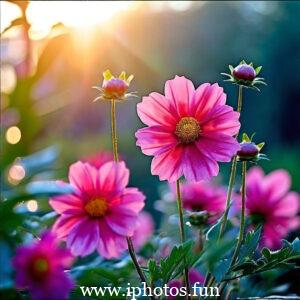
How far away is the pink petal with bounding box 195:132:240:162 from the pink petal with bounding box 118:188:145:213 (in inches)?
3.0

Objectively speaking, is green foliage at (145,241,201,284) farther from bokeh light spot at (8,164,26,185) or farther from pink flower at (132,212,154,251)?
pink flower at (132,212,154,251)

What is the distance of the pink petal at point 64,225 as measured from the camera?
64cm

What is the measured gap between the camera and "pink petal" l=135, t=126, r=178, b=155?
0.67 m

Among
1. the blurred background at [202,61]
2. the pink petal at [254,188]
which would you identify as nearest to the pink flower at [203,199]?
the pink petal at [254,188]

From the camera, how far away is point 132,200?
0.64 meters

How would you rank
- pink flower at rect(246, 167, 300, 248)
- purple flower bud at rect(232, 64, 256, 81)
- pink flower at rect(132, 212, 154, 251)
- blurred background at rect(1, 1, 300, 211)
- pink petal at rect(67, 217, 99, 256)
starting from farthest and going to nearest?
1. blurred background at rect(1, 1, 300, 211)
2. pink flower at rect(132, 212, 154, 251)
3. pink flower at rect(246, 167, 300, 248)
4. purple flower bud at rect(232, 64, 256, 81)
5. pink petal at rect(67, 217, 99, 256)

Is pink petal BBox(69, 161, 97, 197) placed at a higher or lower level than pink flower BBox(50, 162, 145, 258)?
higher

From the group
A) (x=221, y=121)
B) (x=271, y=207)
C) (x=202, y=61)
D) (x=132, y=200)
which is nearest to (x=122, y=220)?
(x=132, y=200)

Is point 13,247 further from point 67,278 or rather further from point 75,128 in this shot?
point 75,128

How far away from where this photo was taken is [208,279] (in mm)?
746

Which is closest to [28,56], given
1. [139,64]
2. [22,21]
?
[22,21]

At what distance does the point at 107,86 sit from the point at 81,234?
15 cm

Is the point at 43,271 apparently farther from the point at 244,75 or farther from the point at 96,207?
the point at 244,75

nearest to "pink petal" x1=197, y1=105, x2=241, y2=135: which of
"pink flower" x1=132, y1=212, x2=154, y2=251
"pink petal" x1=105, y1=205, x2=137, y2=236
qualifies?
"pink petal" x1=105, y1=205, x2=137, y2=236
